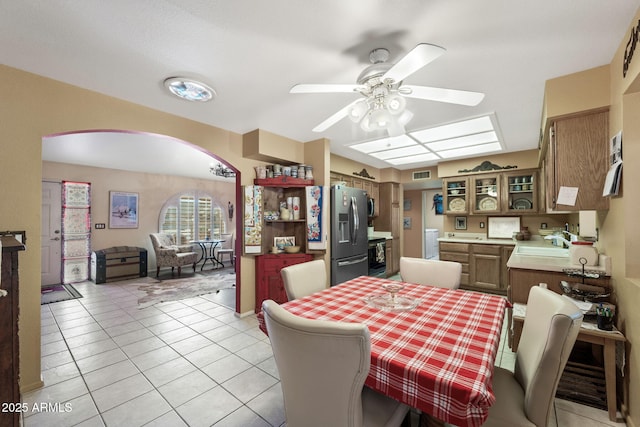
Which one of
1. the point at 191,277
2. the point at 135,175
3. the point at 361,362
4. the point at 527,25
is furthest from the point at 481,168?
the point at 135,175

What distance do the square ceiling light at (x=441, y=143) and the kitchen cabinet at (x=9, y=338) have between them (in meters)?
3.55

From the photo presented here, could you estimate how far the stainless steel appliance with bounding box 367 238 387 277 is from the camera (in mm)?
4633

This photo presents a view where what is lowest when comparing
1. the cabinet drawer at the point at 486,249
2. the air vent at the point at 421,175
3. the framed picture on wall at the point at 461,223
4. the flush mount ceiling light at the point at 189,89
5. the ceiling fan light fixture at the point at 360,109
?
the cabinet drawer at the point at 486,249

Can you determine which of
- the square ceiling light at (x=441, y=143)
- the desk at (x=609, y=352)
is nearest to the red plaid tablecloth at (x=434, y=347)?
the desk at (x=609, y=352)

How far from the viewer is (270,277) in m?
3.48

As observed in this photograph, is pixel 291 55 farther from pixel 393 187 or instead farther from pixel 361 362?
pixel 393 187

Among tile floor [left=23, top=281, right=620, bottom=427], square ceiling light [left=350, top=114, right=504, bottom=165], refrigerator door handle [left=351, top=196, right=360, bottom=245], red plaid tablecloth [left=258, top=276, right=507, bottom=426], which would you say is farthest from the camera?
refrigerator door handle [left=351, top=196, right=360, bottom=245]

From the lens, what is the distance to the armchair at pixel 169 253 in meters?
5.93

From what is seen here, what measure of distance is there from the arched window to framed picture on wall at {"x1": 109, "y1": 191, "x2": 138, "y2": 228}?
0.59 meters

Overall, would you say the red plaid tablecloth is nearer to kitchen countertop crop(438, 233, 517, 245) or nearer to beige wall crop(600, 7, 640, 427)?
beige wall crop(600, 7, 640, 427)

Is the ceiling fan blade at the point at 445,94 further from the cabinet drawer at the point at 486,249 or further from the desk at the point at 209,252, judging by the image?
the desk at the point at 209,252

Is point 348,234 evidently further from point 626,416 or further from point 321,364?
point 321,364

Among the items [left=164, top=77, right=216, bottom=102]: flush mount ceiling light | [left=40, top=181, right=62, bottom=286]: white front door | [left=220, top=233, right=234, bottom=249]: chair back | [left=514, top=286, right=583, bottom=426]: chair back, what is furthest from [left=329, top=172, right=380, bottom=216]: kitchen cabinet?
[left=40, top=181, right=62, bottom=286]: white front door

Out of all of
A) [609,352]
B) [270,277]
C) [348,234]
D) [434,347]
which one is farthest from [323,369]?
[348,234]
